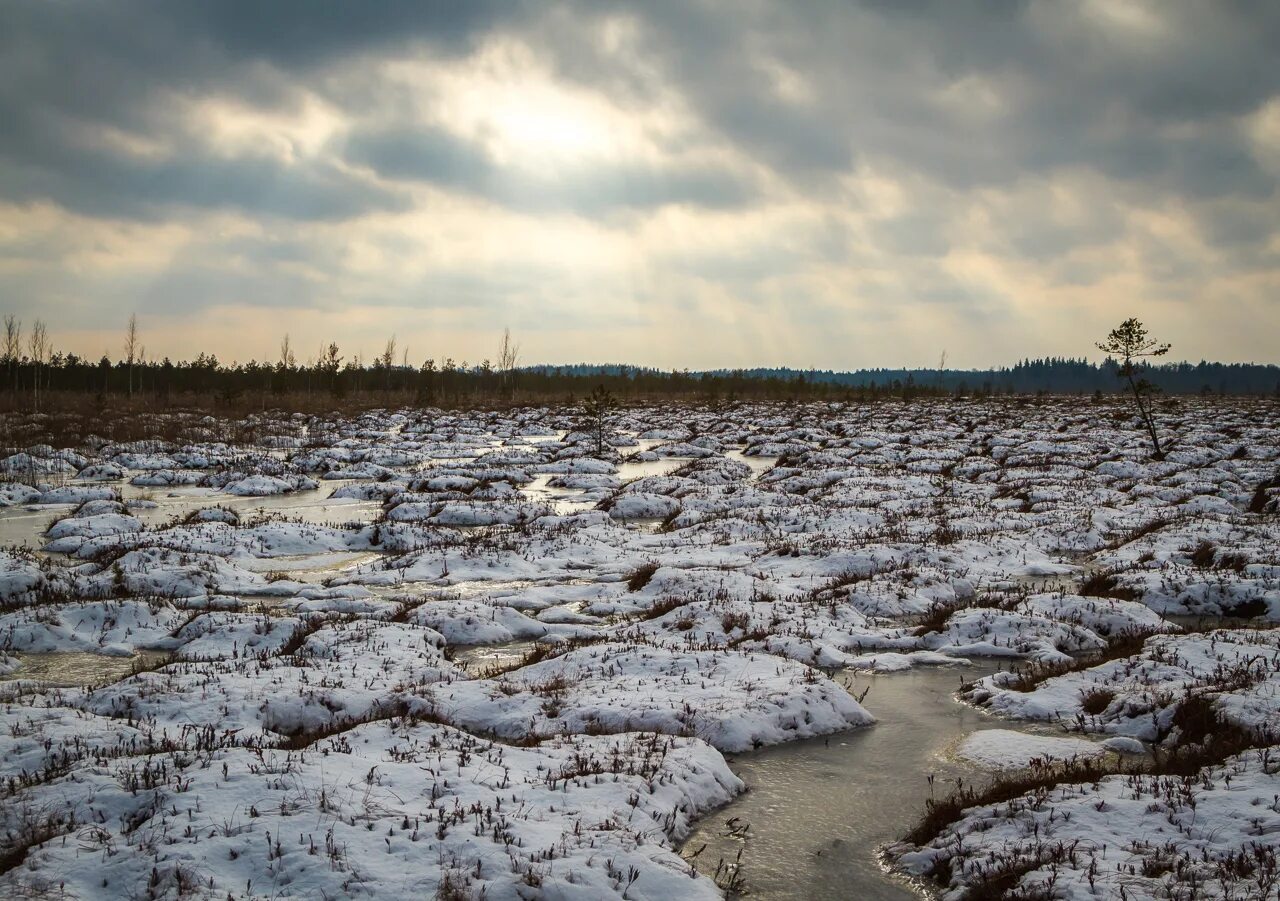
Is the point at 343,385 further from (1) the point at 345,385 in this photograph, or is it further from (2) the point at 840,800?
(2) the point at 840,800

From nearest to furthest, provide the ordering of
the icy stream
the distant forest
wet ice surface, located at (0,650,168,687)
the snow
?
the icy stream < the snow < wet ice surface, located at (0,650,168,687) < the distant forest

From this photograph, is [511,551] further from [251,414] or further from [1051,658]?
[251,414]

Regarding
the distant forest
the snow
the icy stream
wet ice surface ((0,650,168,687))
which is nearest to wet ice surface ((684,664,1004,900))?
the icy stream

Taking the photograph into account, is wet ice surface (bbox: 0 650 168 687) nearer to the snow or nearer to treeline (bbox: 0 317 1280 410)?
the snow

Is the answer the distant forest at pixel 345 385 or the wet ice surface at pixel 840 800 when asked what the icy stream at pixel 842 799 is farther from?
the distant forest at pixel 345 385

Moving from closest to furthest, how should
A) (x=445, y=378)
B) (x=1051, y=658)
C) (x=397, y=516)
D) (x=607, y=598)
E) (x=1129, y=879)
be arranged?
1. (x=1129, y=879)
2. (x=1051, y=658)
3. (x=607, y=598)
4. (x=397, y=516)
5. (x=445, y=378)

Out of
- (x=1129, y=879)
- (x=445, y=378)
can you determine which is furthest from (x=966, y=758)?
(x=445, y=378)

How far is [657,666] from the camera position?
1136 cm

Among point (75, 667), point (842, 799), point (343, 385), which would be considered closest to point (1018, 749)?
point (842, 799)

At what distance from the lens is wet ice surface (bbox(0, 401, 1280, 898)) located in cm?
620

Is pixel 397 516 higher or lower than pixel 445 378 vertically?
lower

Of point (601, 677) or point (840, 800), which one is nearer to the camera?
point (840, 800)

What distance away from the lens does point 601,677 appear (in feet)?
36.3

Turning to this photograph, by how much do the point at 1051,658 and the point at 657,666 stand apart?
6.37m
